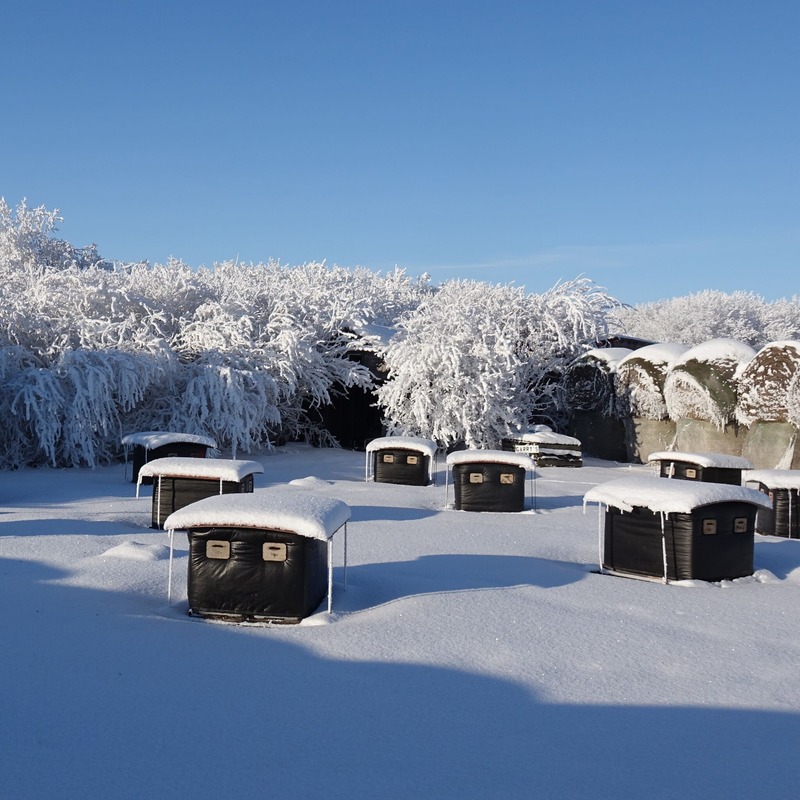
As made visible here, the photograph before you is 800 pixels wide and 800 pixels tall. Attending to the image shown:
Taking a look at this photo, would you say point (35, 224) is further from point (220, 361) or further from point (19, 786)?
point (19, 786)

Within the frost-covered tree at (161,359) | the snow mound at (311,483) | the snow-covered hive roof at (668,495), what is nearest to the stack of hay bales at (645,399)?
the frost-covered tree at (161,359)

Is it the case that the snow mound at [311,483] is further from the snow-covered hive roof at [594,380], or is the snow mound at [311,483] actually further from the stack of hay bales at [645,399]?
the snow-covered hive roof at [594,380]

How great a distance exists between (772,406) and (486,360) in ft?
23.5

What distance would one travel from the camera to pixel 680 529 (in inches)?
313

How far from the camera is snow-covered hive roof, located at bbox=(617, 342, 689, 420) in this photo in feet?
67.6

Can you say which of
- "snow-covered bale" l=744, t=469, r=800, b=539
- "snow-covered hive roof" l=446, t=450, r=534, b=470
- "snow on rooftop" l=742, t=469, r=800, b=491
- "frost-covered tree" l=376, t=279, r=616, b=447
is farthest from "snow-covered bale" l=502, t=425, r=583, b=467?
"snow-covered bale" l=744, t=469, r=800, b=539

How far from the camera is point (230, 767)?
12.4 ft

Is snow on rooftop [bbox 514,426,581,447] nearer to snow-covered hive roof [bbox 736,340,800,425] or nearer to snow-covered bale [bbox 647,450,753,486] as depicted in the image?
snow-covered hive roof [bbox 736,340,800,425]

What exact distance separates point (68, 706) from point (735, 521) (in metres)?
6.75

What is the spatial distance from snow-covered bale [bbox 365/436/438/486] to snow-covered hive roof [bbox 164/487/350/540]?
839cm

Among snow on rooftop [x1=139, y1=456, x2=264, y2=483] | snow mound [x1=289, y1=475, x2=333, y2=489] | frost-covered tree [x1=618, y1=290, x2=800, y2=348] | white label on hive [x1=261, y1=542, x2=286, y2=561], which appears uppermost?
frost-covered tree [x1=618, y1=290, x2=800, y2=348]

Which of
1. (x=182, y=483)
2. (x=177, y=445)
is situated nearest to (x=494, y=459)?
(x=182, y=483)

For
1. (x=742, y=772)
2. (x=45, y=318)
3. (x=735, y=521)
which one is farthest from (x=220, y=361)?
(x=742, y=772)

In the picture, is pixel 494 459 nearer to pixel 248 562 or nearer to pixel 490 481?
pixel 490 481
